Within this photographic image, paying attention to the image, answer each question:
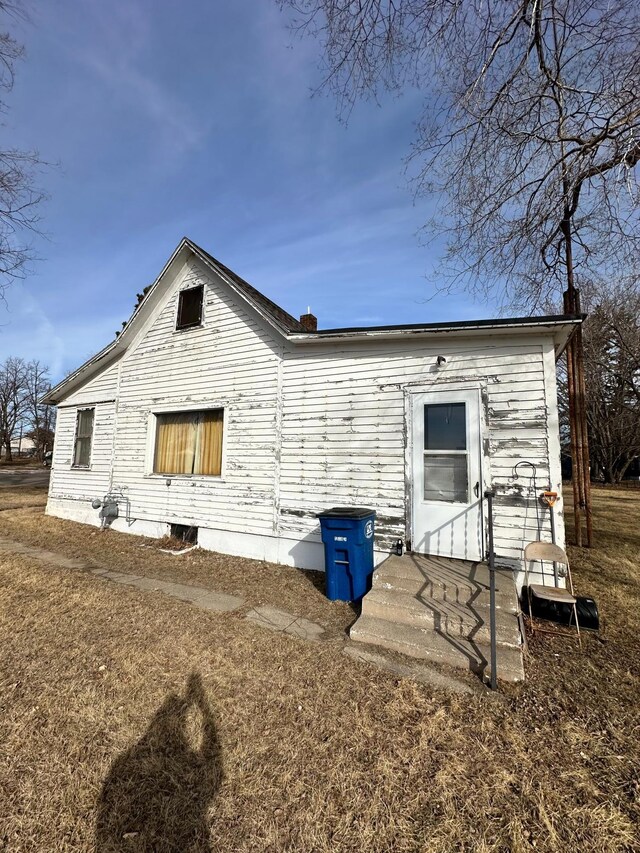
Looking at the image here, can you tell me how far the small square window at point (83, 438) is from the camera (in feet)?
35.1

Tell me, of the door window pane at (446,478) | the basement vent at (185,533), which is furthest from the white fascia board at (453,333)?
the basement vent at (185,533)

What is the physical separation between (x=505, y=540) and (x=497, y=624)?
167cm

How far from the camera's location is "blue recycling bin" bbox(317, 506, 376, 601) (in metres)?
5.09

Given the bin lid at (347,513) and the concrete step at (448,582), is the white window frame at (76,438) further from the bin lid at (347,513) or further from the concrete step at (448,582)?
the concrete step at (448,582)

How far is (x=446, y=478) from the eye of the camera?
564cm

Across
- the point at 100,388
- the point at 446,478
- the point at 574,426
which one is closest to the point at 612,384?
the point at 574,426

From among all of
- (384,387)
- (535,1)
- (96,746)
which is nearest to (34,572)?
(96,746)

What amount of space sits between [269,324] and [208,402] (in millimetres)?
2222

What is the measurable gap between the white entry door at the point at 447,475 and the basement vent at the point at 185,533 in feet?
16.6

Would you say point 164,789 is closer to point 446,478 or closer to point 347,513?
point 347,513

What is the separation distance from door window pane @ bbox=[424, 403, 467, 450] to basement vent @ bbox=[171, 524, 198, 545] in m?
5.57

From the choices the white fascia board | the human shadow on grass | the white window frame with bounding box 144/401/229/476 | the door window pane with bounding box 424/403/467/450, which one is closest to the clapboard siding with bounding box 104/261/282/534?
the white window frame with bounding box 144/401/229/476

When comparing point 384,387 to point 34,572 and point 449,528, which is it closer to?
point 449,528

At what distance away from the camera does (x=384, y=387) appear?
6.27m
